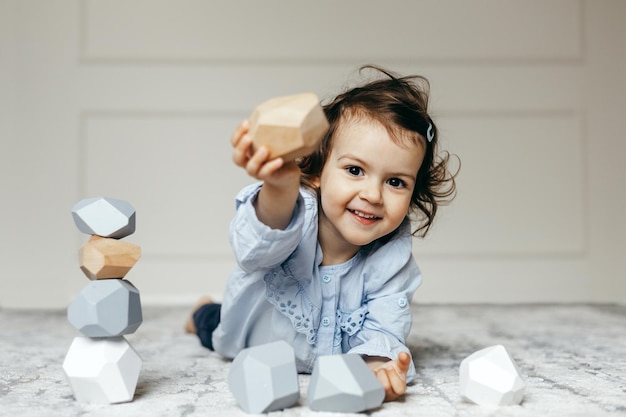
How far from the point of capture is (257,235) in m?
0.81

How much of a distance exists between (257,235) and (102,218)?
0.58ft

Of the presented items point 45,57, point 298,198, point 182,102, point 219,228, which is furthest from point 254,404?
point 45,57

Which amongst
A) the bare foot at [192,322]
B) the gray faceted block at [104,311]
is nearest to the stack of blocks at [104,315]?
the gray faceted block at [104,311]

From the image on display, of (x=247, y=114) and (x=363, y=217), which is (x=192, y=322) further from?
(x=247, y=114)

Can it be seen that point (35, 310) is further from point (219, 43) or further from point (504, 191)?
point (504, 191)

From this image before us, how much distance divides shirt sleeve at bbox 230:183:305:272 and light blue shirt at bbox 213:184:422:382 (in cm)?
6

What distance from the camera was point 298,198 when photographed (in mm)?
816

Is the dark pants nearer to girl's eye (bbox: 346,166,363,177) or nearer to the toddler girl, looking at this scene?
the toddler girl

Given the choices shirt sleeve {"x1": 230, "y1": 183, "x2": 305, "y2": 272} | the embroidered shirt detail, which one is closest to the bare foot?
the embroidered shirt detail

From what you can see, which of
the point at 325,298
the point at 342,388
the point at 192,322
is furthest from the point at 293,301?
the point at 192,322

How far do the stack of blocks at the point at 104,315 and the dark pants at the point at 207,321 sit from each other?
42 centimetres

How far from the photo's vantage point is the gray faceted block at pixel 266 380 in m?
0.70

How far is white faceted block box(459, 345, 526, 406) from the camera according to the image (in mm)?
738

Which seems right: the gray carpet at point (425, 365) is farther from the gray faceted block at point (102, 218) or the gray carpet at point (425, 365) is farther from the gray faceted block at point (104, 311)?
the gray faceted block at point (102, 218)
